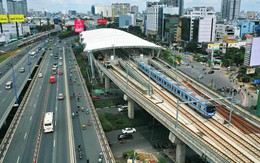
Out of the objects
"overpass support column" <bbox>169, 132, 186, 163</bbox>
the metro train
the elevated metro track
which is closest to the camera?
the elevated metro track

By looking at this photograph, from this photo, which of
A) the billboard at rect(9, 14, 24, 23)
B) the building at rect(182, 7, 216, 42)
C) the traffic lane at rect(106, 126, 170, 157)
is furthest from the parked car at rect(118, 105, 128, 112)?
the billboard at rect(9, 14, 24, 23)

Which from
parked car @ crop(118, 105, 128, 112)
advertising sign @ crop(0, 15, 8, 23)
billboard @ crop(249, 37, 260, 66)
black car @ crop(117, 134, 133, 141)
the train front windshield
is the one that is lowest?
black car @ crop(117, 134, 133, 141)

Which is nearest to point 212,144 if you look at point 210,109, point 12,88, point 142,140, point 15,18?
point 210,109

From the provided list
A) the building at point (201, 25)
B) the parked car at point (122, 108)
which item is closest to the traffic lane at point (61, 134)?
the parked car at point (122, 108)

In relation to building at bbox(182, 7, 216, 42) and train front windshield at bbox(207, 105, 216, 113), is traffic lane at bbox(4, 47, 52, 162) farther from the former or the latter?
building at bbox(182, 7, 216, 42)

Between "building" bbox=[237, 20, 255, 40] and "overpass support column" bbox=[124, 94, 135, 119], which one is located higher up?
"building" bbox=[237, 20, 255, 40]

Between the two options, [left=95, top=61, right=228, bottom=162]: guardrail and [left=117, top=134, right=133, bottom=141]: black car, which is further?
[left=117, top=134, right=133, bottom=141]: black car

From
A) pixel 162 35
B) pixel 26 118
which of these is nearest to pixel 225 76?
pixel 26 118

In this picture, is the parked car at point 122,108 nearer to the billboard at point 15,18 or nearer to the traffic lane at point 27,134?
the traffic lane at point 27,134
